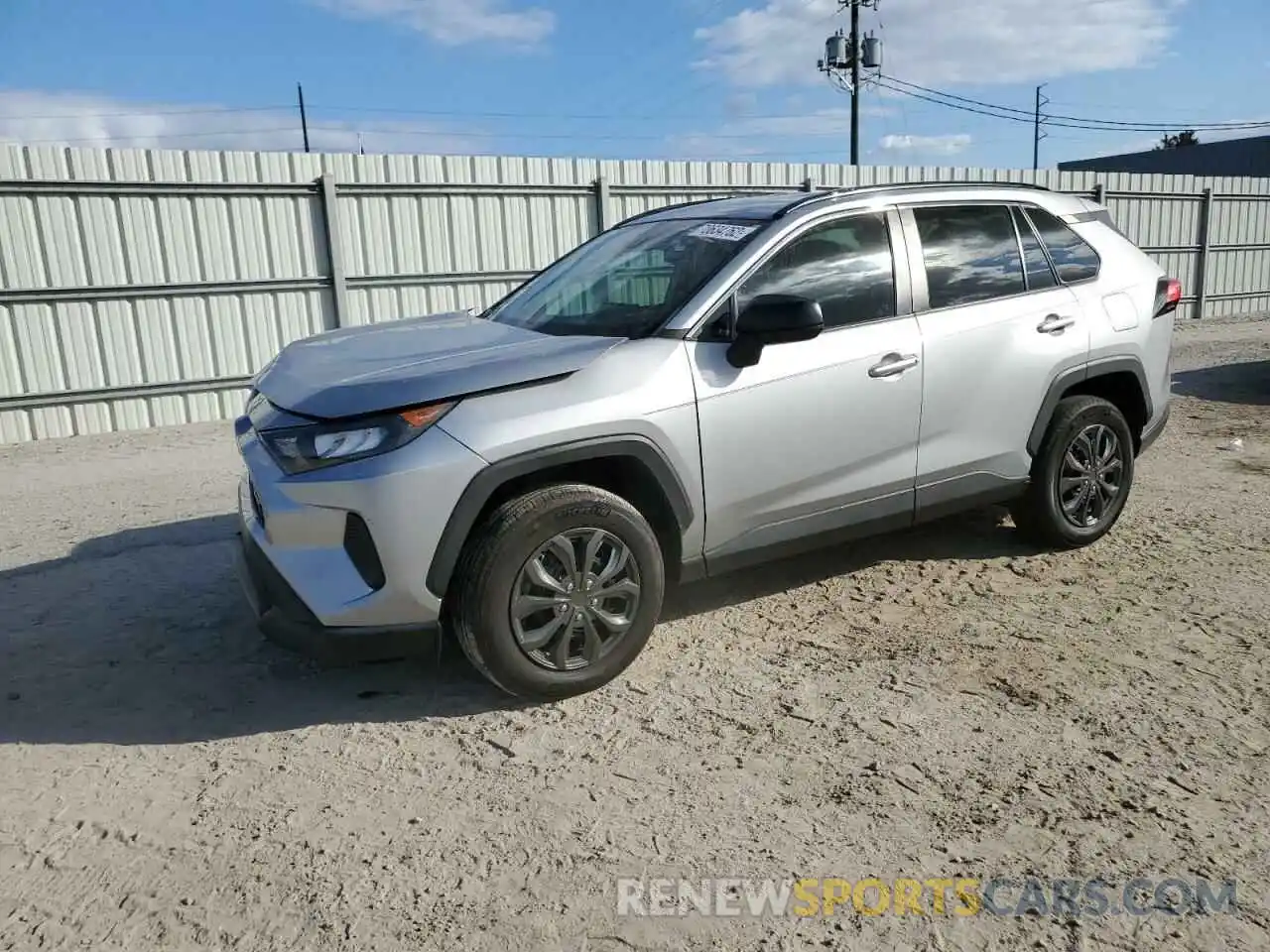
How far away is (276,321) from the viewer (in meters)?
9.70

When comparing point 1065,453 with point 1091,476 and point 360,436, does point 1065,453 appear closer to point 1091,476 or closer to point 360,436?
point 1091,476

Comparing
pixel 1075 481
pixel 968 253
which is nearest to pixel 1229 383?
pixel 1075 481

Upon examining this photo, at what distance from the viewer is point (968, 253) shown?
14.1ft

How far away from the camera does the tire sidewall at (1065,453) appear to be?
4.53 metres

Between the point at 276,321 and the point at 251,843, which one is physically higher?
the point at 276,321

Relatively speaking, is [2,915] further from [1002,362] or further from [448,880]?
[1002,362]

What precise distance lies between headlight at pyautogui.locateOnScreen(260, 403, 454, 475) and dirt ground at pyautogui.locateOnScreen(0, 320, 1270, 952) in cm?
97

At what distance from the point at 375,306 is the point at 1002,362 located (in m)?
7.56

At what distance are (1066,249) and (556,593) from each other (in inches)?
125

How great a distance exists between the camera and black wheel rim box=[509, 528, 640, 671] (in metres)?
3.21

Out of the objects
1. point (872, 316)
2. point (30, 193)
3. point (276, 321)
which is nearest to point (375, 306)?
point (276, 321)

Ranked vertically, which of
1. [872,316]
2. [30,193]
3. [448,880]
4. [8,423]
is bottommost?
[448,880]

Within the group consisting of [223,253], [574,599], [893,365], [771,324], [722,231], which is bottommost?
[574,599]

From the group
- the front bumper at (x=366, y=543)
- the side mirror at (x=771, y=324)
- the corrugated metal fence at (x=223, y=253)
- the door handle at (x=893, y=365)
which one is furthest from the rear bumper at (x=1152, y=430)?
the corrugated metal fence at (x=223, y=253)
